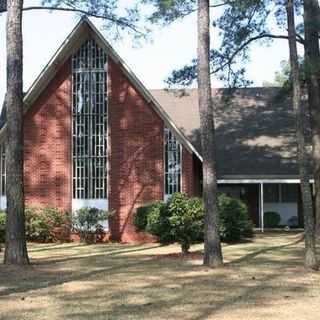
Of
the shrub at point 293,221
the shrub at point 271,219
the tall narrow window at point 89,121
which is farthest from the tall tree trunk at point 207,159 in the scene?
the shrub at point 293,221

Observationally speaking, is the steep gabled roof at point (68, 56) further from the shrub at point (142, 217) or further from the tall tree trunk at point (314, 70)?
the tall tree trunk at point (314, 70)

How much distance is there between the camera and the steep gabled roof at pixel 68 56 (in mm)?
24188

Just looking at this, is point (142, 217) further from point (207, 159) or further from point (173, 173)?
point (207, 159)

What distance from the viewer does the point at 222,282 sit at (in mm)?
12453

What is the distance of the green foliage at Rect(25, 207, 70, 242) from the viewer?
78.2 feet

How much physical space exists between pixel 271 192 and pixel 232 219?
385 inches

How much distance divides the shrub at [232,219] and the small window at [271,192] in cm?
900

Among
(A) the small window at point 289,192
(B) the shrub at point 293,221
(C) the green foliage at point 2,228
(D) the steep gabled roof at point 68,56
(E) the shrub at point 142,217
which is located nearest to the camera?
(E) the shrub at point 142,217

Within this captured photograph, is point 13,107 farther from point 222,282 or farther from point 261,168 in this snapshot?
point 261,168

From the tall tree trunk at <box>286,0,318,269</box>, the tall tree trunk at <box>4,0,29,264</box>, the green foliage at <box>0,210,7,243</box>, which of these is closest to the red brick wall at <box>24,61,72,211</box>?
the green foliage at <box>0,210,7,243</box>

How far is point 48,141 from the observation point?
25.5 m

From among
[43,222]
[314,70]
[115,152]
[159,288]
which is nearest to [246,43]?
[314,70]

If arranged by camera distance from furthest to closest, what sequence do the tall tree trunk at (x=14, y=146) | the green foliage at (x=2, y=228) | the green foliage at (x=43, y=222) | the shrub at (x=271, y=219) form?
the shrub at (x=271, y=219), the green foliage at (x=43, y=222), the green foliage at (x=2, y=228), the tall tree trunk at (x=14, y=146)

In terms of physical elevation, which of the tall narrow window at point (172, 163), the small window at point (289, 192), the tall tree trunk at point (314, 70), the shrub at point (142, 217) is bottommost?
the shrub at point (142, 217)
